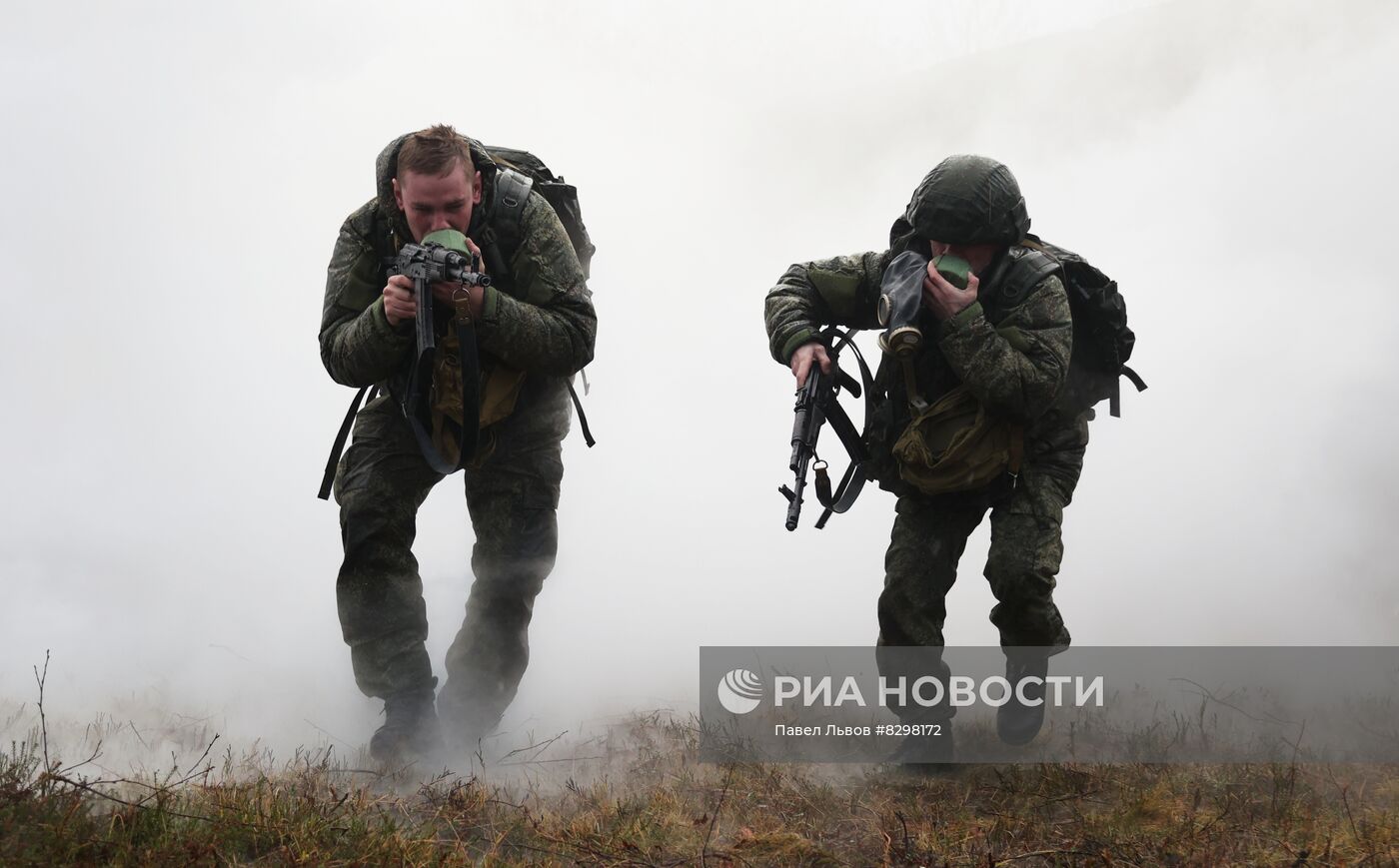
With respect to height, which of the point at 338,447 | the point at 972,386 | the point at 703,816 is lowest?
the point at 703,816

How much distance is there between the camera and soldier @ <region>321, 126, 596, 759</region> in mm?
4863

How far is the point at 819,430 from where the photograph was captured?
509 centimetres

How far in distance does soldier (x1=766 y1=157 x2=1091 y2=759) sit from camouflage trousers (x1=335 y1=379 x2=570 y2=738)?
1.07 meters

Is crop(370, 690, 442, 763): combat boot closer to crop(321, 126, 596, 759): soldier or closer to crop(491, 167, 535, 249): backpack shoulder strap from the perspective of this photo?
crop(321, 126, 596, 759): soldier

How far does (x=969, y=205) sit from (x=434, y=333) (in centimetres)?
191

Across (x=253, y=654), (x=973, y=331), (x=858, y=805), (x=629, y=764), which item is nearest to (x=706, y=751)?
(x=629, y=764)

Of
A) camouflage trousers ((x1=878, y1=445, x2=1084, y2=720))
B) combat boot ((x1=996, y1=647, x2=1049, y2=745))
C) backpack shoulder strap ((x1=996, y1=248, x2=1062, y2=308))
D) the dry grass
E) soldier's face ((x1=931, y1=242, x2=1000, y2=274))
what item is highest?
soldier's face ((x1=931, y1=242, x2=1000, y2=274))

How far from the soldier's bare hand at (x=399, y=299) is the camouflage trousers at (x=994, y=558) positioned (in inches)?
77.8

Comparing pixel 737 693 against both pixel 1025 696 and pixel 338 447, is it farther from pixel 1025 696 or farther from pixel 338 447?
pixel 338 447

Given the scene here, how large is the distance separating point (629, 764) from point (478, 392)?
5.08ft

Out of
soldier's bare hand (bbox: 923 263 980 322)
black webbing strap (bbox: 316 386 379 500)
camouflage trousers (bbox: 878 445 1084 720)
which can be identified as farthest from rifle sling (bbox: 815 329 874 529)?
black webbing strap (bbox: 316 386 379 500)

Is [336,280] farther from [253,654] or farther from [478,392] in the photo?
[253,654]

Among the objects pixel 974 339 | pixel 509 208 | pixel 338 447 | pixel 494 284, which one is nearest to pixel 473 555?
pixel 338 447

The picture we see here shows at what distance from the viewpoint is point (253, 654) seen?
7469mm
